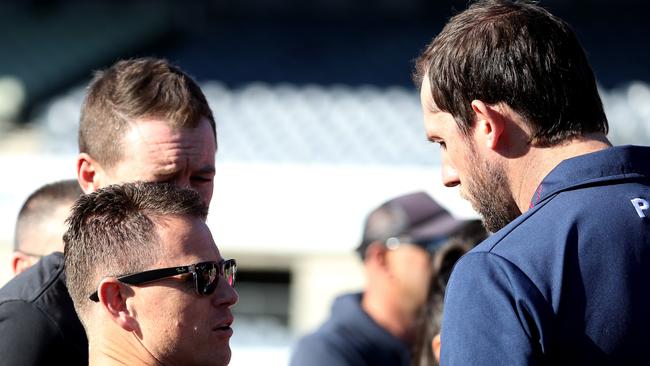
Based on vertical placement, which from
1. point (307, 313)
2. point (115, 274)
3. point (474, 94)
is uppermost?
point (474, 94)

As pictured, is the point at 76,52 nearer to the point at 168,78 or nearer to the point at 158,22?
the point at 158,22

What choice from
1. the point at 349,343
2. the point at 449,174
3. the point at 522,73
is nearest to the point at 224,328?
the point at 449,174

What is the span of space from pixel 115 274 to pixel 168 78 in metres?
0.80

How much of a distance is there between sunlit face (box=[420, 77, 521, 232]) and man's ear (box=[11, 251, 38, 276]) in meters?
1.76

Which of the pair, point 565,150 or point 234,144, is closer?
point 565,150

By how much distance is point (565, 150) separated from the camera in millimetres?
1891

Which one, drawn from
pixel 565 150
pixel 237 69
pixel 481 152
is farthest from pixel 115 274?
pixel 237 69

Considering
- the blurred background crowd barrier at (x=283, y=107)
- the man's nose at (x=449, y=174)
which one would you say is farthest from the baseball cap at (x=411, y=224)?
the blurred background crowd barrier at (x=283, y=107)

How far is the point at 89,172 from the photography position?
8.63ft

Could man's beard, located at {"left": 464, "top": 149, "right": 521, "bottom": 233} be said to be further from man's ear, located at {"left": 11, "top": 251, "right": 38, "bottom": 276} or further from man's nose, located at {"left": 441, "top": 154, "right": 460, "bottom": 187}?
man's ear, located at {"left": 11, "top": 251, "right": 38, "bottom": 276}

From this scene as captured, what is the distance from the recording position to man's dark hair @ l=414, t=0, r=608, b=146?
1.89 metres

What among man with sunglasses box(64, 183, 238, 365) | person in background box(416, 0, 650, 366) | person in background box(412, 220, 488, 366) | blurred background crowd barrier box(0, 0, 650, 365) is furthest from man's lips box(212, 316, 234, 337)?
blurred background crowd barrier box(0, 0, 650, 365)

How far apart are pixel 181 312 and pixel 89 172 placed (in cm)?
74

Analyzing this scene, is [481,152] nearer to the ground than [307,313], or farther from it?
farther from it
